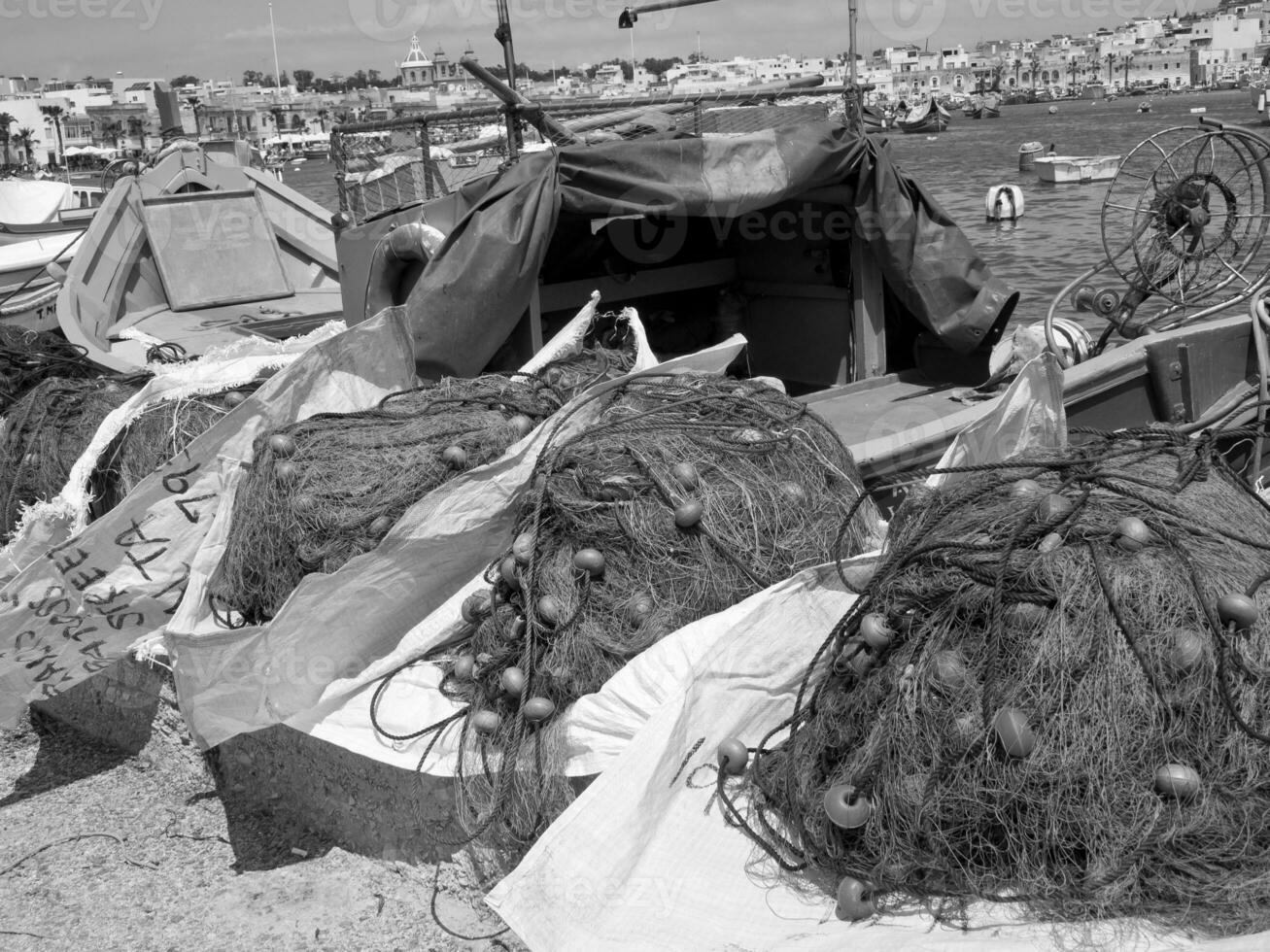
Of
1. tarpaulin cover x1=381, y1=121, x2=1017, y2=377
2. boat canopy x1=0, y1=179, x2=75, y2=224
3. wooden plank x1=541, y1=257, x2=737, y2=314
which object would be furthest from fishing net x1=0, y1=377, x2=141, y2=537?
boat canopy x1=0, y1=179, x2=75, y2=224

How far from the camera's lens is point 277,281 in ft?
38.1

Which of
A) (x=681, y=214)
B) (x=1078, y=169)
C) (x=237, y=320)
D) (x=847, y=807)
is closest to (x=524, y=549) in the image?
(x=847, y=807)

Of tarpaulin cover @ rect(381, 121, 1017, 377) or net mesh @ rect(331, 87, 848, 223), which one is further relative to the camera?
net mesh @ rect(331, 87, 848, 223)

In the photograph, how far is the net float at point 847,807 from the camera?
105 inches

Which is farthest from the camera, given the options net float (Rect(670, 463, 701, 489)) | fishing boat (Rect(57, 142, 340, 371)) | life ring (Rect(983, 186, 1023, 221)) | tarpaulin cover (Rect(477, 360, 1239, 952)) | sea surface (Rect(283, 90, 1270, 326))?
life ring (Rect(983, 186, 1023, 221))

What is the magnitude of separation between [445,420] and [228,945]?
6.52ft

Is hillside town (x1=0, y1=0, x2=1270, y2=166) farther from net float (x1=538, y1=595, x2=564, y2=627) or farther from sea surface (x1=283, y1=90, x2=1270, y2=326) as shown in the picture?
net float (x1=538, y1=595, x2=564, y2=627)

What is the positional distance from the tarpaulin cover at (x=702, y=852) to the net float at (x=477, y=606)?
77 centimetres

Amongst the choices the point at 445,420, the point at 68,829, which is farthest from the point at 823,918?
the point at 68,829

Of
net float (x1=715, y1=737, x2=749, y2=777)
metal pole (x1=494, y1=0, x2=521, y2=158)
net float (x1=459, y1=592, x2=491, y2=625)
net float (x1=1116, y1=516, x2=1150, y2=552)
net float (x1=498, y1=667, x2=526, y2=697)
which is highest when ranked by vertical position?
metal pole (x1=494, y1=0, x2=521, y2=158)

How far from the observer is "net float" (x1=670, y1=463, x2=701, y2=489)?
12.0ft

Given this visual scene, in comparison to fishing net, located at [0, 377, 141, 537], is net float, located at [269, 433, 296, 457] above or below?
above

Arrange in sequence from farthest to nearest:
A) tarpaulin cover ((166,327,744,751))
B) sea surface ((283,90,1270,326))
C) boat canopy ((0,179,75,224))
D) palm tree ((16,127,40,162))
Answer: palm tree ((16,127,40,162)), boat canopy ((0,179,75,224)), sea surface ((283,90,1270,326)), tarpaulin cover ((166,327,744,751))

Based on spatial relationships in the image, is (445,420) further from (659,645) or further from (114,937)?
(114,937)
